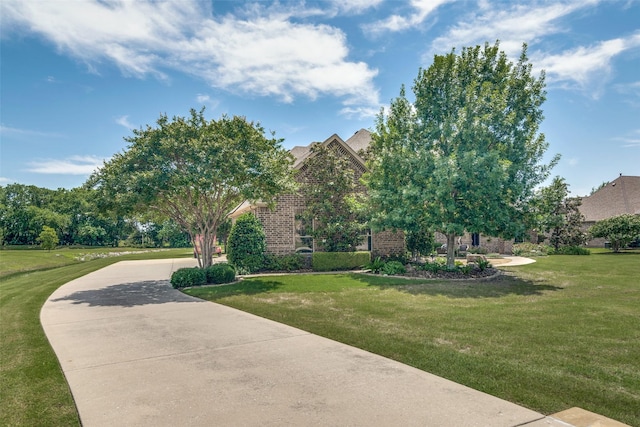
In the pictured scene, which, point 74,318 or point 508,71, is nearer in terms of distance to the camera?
point 74,318

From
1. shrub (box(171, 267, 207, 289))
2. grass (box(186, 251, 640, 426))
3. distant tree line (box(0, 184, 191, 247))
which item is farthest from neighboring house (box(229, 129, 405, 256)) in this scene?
distant tree line (box(0, 184, 191, 247))

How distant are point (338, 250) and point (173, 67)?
413 inches

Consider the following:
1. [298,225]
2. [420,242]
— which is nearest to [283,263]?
[298,225]

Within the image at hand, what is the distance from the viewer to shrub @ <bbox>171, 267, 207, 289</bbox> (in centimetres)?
1298

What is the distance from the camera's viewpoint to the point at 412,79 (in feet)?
53.5

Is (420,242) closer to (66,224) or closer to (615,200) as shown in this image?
(615,200)

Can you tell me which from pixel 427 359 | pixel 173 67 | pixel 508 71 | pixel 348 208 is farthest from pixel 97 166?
pixel 508 71

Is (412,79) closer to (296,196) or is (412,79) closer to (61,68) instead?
(296,196)

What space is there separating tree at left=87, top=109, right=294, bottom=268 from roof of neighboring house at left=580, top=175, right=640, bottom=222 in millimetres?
36682

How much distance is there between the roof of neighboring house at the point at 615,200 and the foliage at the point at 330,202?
3117cm

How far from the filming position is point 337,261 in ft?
58.5

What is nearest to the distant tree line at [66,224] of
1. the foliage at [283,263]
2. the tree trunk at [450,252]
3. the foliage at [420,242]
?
the foliage at [283,263]

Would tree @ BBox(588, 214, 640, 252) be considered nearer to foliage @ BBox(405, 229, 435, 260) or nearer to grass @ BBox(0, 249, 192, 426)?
foliage @ BBox(405, 229, 435, 260)

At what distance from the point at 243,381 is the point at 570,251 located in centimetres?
3202
